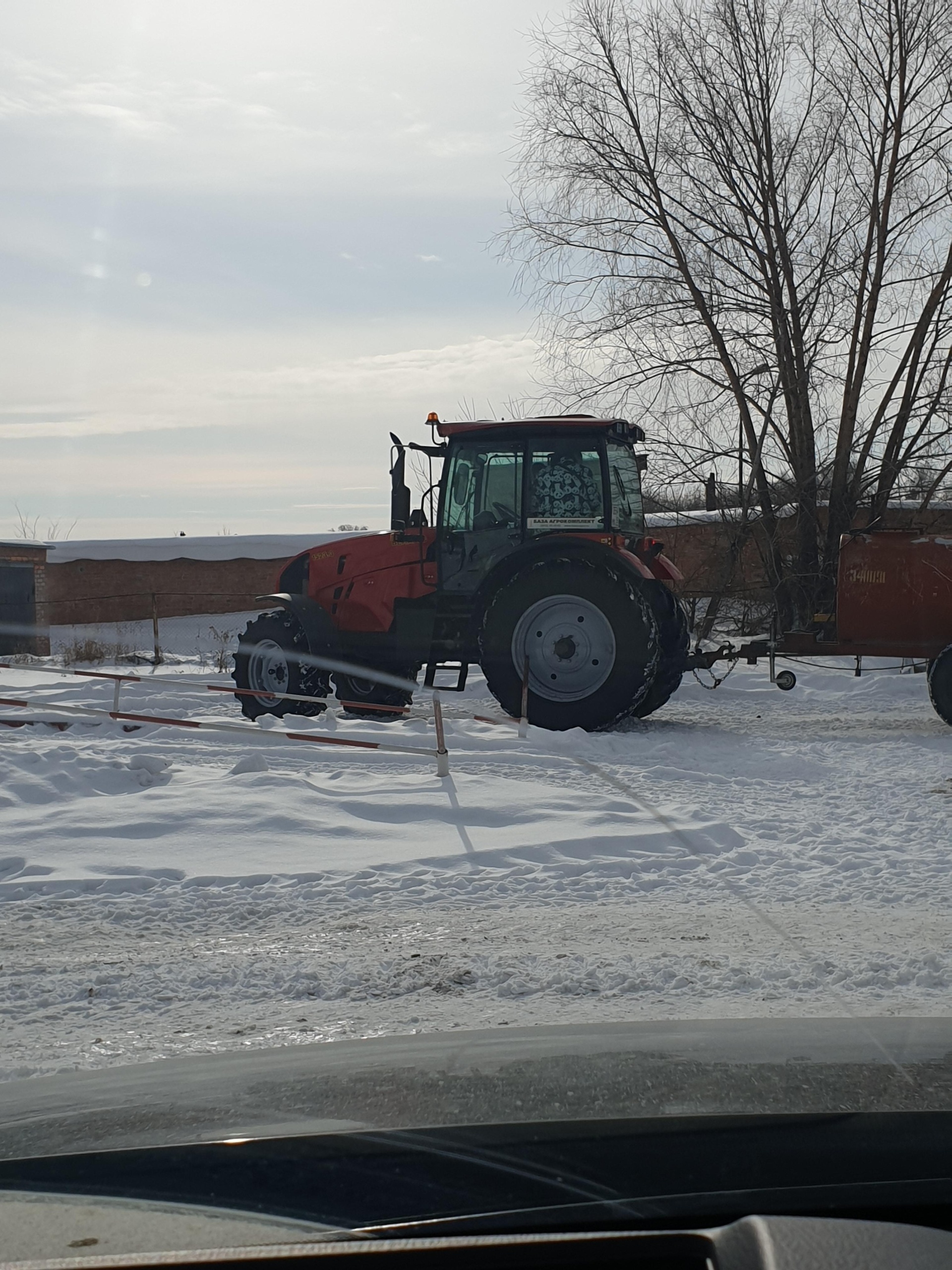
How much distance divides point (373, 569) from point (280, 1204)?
1032cm

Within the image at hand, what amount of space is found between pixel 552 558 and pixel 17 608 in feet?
60.1

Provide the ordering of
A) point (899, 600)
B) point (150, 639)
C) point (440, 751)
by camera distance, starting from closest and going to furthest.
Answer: point (440, 751), point (899, 600), point (150, 639)

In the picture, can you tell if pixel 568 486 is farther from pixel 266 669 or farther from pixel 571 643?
pixel 266 669

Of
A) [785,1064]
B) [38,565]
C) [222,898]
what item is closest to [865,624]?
[222,898]

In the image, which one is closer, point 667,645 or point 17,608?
point 667,645

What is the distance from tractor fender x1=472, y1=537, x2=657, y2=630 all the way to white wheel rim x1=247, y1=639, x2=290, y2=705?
6.99 feet

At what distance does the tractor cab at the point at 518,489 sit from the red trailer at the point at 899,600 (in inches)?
74.3

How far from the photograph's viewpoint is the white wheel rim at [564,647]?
33.6 feet

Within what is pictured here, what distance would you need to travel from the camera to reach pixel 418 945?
4277 mm

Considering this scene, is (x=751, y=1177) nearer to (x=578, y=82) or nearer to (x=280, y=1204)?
(x=280, y=1204)

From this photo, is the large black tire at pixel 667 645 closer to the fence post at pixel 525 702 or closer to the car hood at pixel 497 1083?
the fence post at pixel 525 702

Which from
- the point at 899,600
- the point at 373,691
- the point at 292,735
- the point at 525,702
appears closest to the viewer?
the point at 292,735

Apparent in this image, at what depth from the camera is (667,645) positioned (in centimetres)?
1094

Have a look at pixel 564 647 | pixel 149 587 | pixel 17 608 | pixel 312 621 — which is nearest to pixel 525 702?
pixel 564 647
